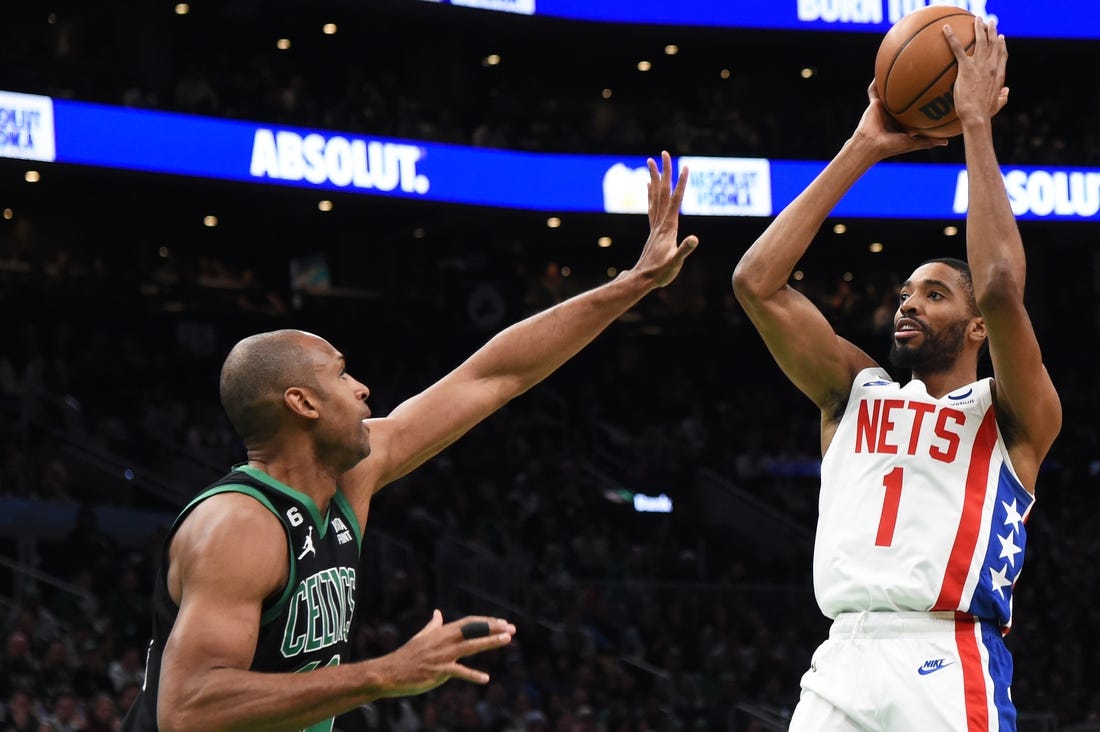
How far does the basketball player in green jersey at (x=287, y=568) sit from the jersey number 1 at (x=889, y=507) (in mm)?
1218

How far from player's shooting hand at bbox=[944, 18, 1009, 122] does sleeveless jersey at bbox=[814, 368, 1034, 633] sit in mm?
817

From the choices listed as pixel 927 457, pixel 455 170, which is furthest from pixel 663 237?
pixel 455 170

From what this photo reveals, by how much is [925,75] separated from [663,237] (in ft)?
3.44

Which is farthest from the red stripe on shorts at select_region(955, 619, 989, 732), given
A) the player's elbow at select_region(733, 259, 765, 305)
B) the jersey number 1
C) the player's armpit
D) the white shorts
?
the player's armpit

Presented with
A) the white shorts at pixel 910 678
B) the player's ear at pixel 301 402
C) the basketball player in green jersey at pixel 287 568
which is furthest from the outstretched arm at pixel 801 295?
the player's ear at pixel 301 402

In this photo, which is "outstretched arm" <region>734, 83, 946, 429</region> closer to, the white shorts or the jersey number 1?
the jersey number 1

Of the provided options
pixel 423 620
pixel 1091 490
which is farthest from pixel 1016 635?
pixel 423 620

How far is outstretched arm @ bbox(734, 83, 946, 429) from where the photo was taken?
4.94 metres

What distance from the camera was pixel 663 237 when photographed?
482 cm

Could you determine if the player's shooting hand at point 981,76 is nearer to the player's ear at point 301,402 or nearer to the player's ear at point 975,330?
the player's ear at point 975,330

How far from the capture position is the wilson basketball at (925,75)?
5.09 m

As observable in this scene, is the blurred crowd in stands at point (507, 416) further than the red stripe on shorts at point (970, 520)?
Yes

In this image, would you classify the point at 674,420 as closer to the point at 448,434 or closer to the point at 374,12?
the point at 374,12

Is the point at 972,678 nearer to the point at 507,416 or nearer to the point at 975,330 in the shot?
the point at 975,330
